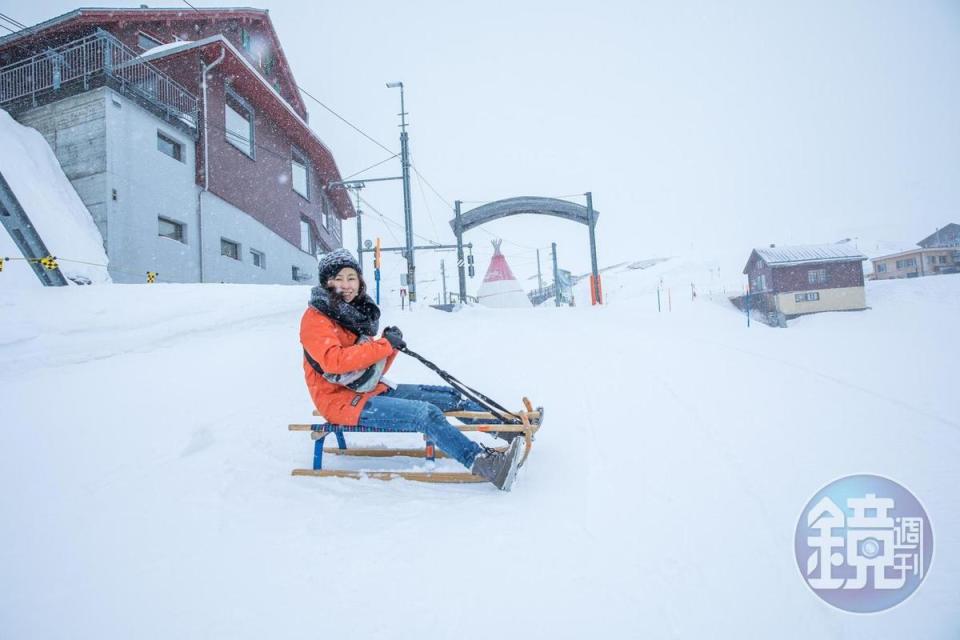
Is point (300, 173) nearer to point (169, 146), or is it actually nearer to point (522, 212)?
point (169, 146)

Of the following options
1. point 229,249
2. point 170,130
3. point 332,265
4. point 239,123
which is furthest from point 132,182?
point 332,265

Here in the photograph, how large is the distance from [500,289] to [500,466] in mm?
23201

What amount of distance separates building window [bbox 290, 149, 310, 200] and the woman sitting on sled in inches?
742

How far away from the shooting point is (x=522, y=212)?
17.8 meters

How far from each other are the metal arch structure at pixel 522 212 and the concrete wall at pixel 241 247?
7.48 metres

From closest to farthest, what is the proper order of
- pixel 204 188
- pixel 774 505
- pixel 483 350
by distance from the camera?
1. pixel 774 505
2. pixel 483 350
3. pixel 204 188

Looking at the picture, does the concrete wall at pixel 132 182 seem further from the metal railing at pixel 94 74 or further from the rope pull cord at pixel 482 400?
the rope pull cord at pixel 482 400

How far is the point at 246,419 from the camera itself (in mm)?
4258

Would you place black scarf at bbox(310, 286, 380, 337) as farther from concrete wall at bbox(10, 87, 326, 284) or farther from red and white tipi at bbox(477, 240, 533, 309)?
red and white tipi at bbox(477, 240, 533, 309)

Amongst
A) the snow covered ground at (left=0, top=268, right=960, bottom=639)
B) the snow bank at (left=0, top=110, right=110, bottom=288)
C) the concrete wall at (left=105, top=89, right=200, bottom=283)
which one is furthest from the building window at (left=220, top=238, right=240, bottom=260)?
the snow covered ground at (left=0, top=268, right=960, bottom=639)

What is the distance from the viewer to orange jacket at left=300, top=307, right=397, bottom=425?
2.76 m

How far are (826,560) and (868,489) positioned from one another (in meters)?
0.80

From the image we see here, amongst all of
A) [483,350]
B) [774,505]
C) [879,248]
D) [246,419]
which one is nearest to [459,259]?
[483,350]

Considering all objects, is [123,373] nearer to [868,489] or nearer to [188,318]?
[188,318]
